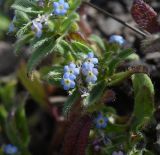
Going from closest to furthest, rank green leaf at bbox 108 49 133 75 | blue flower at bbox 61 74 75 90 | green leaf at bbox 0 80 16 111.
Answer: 1. blue flower at bbox 61 74 75 90
2. green leaf at bbox 108 49 133 75
3. green leaf at bbox 0 80 16 111

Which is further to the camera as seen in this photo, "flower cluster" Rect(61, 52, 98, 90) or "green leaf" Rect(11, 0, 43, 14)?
"green leaf" Rect(11, 0, 43, 14)

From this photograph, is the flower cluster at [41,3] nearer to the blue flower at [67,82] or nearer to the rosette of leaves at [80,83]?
the rosette of leaves at [80,83]

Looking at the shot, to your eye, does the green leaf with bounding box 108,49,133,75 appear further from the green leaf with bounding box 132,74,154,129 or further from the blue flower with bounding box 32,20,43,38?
the blue flower with bounding box 32,20,43,38

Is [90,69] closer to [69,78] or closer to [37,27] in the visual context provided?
[69,78]

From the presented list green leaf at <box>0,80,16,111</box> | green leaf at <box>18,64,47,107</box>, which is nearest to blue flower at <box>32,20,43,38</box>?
green leaf at <box>18,64,47,107</box>

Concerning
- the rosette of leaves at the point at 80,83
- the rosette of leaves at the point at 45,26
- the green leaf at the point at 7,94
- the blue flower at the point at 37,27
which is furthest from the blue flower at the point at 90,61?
the green leaf at the point at 7,94

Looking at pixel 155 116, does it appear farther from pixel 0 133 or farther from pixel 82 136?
pixel 0 133
